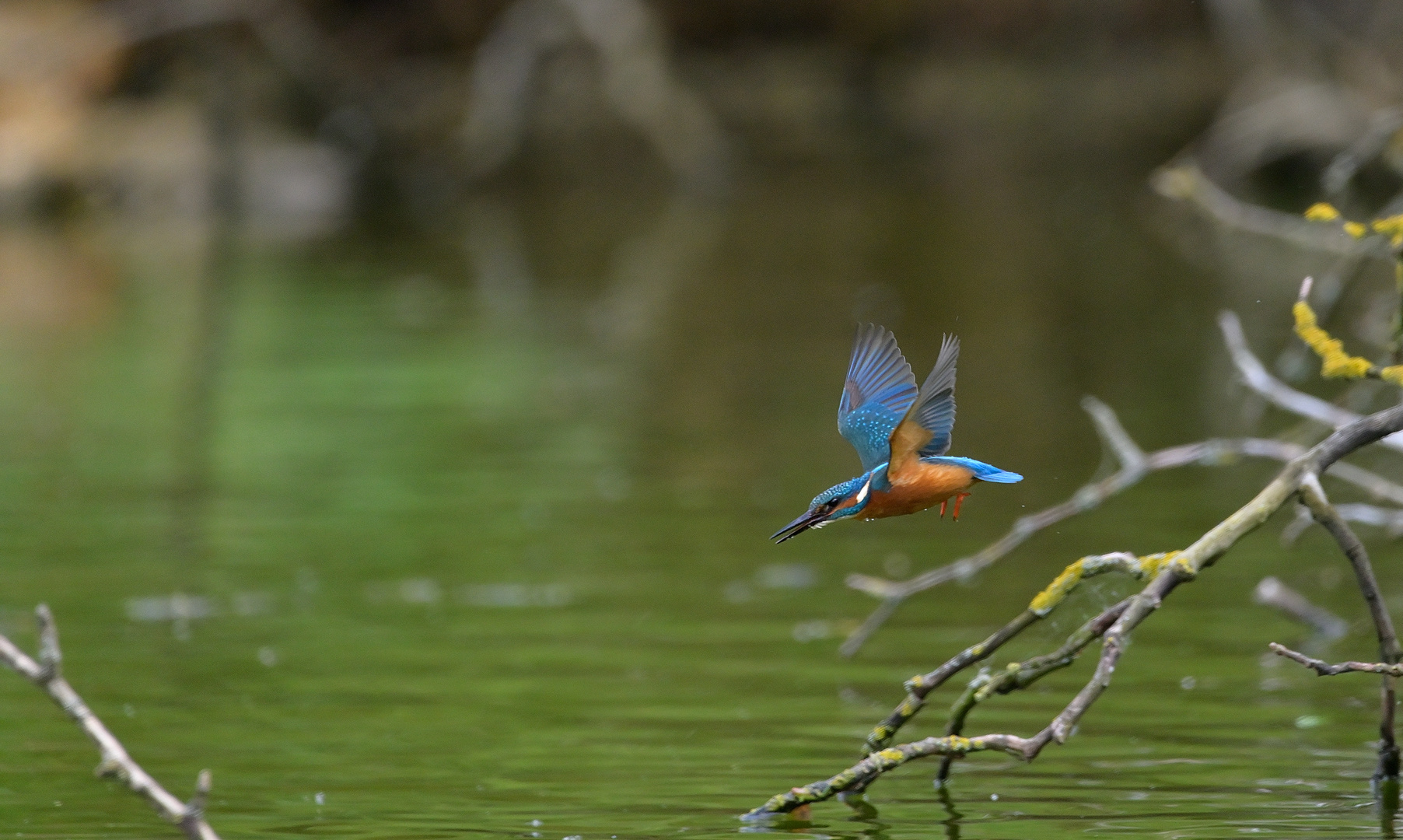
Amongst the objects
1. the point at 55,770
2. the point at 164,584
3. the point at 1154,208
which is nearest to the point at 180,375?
the point at 164,584

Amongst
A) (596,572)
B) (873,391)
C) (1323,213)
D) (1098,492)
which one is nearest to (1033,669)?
(873,391)

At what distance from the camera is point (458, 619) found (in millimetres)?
6543

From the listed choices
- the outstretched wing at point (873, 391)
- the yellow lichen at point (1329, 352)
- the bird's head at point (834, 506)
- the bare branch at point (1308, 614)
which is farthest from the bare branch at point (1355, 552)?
the bare branch at point (1308, 614)

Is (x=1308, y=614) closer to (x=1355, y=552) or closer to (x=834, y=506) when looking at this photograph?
(x=1355, y=552)

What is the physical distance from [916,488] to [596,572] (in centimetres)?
455

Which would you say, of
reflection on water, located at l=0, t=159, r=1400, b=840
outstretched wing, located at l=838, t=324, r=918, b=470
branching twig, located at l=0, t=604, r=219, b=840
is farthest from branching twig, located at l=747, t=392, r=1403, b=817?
branching twig, located at l=0, t=604, r=219, b=840

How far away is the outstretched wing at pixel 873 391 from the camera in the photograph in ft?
9.61

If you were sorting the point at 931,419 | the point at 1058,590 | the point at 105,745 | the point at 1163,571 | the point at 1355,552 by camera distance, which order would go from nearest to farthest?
the point at 105,745
the point at 931,419
the point at 1163,571
the point at 1058,590
the point at 1355,552

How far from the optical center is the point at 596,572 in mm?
7145

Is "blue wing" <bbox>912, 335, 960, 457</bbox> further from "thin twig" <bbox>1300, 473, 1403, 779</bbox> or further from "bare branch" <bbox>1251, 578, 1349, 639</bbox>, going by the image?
"bare branch" <bbox>1251, 578, 1349, 639</bbox>

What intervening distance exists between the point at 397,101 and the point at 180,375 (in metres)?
17.2

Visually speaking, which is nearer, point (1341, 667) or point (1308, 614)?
point (1341, 667)

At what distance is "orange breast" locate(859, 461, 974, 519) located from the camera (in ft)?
8.71

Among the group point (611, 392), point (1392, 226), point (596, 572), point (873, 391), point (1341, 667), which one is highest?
point (611, 392)
